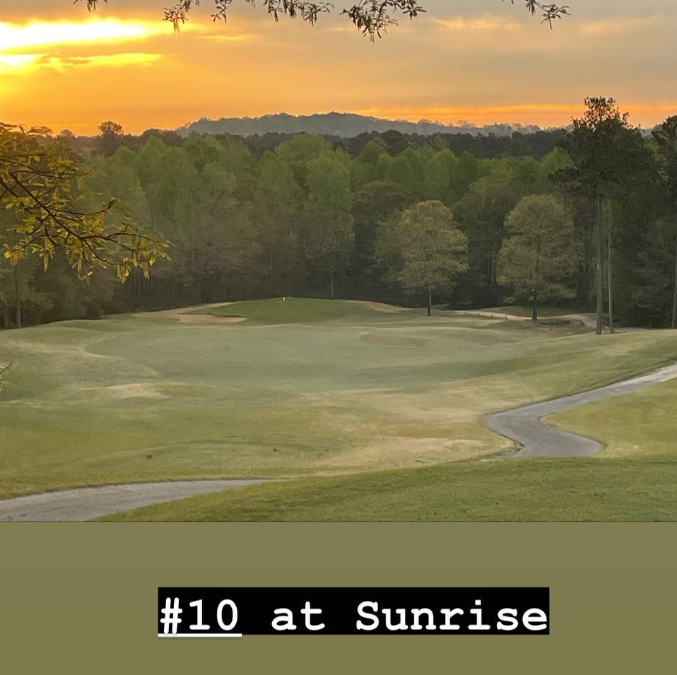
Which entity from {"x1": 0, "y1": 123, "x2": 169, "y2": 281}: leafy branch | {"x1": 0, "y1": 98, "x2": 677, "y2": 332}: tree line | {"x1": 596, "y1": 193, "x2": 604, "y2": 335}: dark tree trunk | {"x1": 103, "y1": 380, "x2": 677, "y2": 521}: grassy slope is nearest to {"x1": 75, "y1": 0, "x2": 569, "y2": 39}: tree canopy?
{"x1": 0, "y1": 98, "x2": 677, "y2": 332}: tree line

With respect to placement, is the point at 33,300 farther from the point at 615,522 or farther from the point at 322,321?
the point at 615,522

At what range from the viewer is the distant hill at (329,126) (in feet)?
28.1

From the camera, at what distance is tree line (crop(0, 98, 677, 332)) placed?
801cm

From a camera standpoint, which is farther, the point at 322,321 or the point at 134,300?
the point at 322,321

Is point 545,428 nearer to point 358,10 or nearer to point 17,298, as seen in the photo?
point 358,10

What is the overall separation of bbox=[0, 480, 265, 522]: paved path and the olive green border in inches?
3.5

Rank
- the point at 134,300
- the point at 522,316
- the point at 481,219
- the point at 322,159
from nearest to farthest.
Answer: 1. the point at 134,300
2. the point at 322,159
3. the point at 522,316
4. the point at 481,219

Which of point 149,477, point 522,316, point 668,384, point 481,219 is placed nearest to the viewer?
point 149,477

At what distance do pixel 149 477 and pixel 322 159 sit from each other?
355 cm

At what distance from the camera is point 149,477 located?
24.1ft

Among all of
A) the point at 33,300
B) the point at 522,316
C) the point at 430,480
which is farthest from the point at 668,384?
the point at 33,300

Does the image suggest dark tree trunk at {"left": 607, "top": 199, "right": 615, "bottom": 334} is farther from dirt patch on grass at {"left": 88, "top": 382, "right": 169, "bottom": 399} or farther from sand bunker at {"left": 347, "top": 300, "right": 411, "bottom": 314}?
dirt patch on grass at {"left": 88, "top": 382, "right": 169, "bottom": 399}

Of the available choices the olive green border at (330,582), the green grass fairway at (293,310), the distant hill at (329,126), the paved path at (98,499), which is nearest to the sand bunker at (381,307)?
the green grass fairway at (293,310)

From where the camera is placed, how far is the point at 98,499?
7.05m
